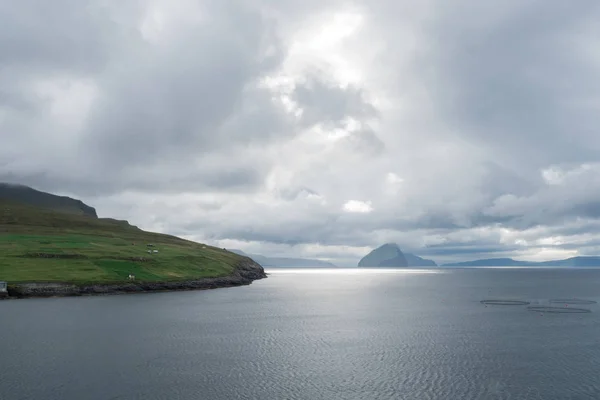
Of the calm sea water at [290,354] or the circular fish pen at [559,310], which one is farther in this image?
the circular fish pen at [559,310]

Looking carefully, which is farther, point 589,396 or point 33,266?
point 33,266

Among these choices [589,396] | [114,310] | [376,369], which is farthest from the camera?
[114,310]

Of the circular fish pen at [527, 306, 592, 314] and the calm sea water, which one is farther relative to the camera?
the circular fish pen at [527, 306, 592, 314]

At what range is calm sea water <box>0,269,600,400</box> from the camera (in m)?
56.3

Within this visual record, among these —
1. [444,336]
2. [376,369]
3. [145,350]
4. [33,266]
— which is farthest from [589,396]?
[33,266]

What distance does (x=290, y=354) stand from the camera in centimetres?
7756

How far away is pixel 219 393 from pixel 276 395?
7.06 metres

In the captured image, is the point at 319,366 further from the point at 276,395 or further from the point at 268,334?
the point at 268,334

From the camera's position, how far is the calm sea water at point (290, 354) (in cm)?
5634

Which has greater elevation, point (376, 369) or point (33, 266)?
point (33, 266)

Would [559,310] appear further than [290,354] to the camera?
Yes

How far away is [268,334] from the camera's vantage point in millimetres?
97625

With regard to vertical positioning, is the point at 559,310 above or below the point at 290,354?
below

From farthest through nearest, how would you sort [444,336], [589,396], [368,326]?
1. [368,326]
2. [444,336]
3. [589,396]
